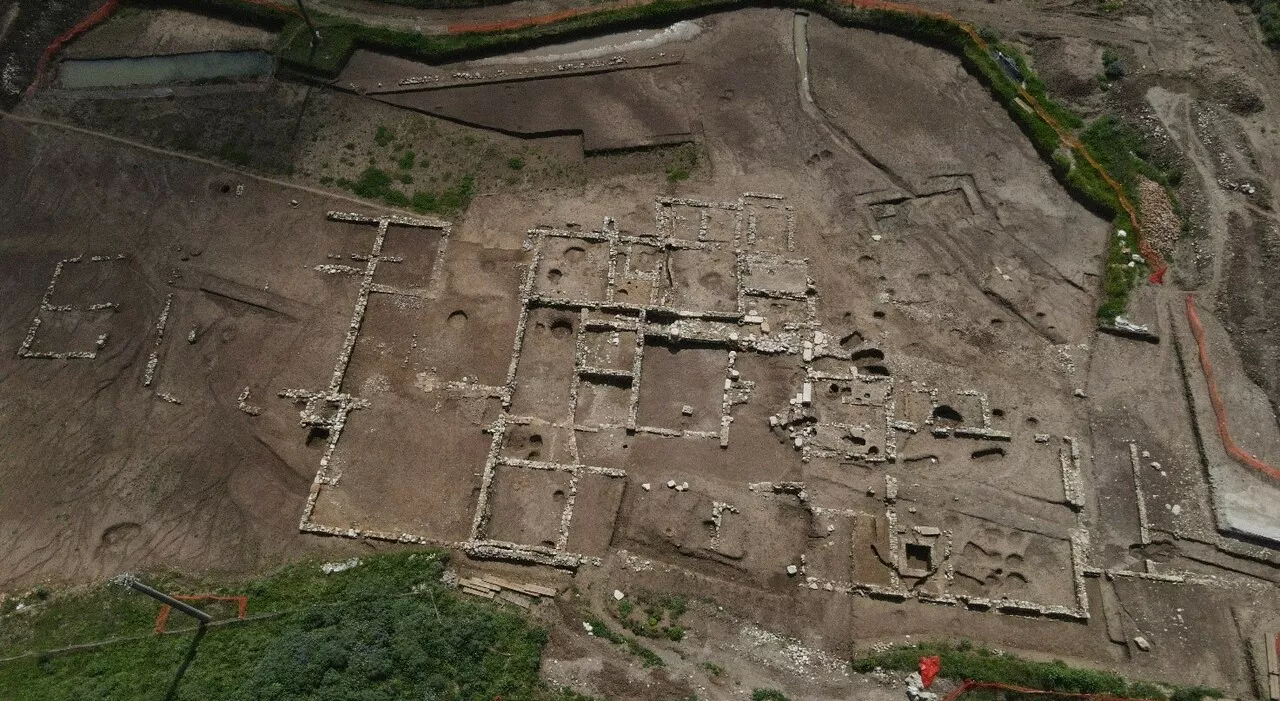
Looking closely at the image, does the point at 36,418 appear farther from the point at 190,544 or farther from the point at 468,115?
the point at 468,115

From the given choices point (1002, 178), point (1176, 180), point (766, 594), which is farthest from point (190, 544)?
point (1176, 180)

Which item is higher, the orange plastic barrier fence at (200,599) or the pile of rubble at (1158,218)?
the pile of rubble at (1158,218)

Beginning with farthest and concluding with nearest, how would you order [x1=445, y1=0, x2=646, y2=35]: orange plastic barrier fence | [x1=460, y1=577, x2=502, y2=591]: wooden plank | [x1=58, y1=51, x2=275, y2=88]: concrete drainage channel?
1. [x1=445, y1=0, x2=646, y2=35]: orange plastic barrier fence
2. [x1=58, y1=51, x2=275, y2=88]: concrete drainage channel
3. [x1=460, y1=577, x2=502, y2=591]: wooden plank

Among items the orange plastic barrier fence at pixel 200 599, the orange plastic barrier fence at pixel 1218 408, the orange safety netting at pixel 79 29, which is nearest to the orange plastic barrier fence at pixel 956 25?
the orange plastic barrier fence at pixel 1218 408

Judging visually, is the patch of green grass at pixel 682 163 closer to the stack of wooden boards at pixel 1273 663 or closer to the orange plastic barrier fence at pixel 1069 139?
the orange plastic barrier fence at pixel 1069 139

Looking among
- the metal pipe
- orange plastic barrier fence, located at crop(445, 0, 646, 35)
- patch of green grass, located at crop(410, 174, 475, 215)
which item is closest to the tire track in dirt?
orange plastic barrier fence, located at crop(445, 0, 646, 35)

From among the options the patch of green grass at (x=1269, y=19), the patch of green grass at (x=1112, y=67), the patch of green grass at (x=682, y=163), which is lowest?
the patch of green grass at (x=682, y=163)

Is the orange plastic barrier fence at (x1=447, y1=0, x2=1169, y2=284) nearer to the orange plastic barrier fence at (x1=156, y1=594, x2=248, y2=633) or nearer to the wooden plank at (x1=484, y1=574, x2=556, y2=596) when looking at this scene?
the wooden plank at (x1=484, y1=574, x2=556, y2=596)
